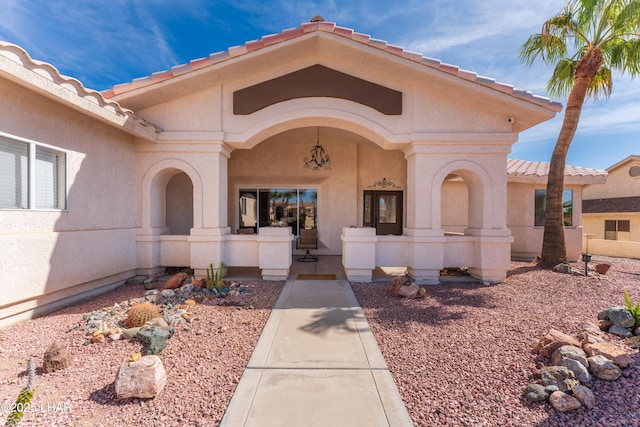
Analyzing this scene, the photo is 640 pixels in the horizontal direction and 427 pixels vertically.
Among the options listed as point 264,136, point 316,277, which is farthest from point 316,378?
point 264,136

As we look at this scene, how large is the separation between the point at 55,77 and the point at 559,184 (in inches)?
511

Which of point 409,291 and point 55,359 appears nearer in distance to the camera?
point 55,359

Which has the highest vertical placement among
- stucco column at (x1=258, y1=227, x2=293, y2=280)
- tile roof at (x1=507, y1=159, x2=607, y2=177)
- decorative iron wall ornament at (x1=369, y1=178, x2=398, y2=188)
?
tile roof at (x1=507, y1=159, x2=607, y2=177)

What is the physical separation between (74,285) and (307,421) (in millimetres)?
5788

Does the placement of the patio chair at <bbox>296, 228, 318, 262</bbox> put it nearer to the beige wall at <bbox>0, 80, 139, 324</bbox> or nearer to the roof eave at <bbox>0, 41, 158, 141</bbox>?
the beige wall at <bbox>0, 80, 139, 324</bbox>

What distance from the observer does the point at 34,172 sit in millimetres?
4926

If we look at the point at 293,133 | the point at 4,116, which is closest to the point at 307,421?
the point at 4,116

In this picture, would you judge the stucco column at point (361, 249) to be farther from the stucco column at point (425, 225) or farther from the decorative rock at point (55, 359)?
the decorative rock at point (55, 359)

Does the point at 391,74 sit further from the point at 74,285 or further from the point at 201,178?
the point at 74,285

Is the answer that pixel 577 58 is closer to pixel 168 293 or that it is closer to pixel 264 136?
pixel 264 136

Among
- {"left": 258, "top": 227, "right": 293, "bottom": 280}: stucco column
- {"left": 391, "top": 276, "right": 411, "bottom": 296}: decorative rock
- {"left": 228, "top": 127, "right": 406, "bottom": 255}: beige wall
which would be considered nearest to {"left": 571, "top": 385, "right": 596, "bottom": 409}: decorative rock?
{"left": 391, "top": 276, "right": 411, "bottom": 296}: decorative rock

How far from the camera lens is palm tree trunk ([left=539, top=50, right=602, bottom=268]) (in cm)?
870

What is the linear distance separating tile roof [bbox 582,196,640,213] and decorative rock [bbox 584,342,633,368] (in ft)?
63.7

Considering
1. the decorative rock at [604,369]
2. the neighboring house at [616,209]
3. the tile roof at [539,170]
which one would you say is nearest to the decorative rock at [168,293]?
the decorative rock at [604,369]
